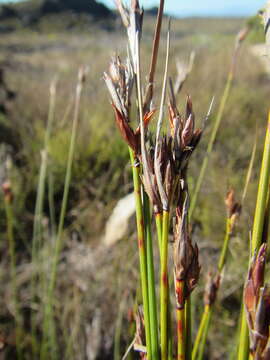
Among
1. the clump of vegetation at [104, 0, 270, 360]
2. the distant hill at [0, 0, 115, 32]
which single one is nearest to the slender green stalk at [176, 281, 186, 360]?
the clump of vegetation at [104, 0, 270, 360]

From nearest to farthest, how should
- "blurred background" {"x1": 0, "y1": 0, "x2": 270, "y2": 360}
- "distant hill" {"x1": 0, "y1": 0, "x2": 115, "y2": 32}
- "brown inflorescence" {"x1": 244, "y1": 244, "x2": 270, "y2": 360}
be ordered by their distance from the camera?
"brown inflorescence" {"x1": 244, "y1": 244, "x2": 270, "y2": 360} → "blurred background" {"x1": 0, "y1": 0, "x2": 270, "y2": 360} → "distant hill" {"x1": 0, "y1": 0, "x2": 115, "y2": 32}

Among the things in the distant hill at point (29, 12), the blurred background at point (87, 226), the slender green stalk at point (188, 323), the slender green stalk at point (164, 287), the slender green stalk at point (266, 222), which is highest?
the distant hill at point (29, 12)

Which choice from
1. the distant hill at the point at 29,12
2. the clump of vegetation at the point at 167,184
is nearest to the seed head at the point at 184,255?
the clump of vegetation at the point at 167,184

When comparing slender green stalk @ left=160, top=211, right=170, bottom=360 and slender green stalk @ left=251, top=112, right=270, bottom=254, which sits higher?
slender green stalk @ left=251, top=112, right=270, bottom=254

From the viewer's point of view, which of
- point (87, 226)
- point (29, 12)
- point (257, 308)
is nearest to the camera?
point (257, 308)

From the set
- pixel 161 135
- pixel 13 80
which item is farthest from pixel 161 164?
pixel 13 80

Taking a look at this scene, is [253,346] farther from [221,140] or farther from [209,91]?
[209,91]

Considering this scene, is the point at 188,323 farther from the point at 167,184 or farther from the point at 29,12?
the point at 29,12

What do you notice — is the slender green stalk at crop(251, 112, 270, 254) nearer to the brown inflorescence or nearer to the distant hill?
the brown inflorescence

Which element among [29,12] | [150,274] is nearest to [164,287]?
[150,274]

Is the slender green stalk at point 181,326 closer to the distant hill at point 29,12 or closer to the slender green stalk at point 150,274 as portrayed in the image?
the slender green stalk at point 150,274

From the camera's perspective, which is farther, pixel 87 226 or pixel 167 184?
pixel 87 226
